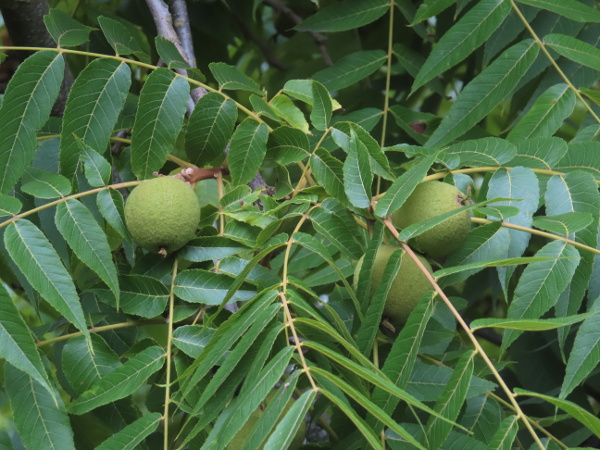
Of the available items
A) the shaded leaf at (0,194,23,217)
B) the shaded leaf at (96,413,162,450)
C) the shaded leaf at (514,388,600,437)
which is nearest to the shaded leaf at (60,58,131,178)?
the shaded leaf at (0,194,23,217)

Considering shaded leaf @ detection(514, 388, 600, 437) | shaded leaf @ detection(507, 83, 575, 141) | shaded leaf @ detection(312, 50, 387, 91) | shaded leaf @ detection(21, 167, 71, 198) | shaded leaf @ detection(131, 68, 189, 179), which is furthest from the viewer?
shaded leaf @ detection(312, 50, 387, 91)

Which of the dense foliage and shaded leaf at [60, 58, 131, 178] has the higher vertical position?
shaded leaf at [60, 58, 131, 178]

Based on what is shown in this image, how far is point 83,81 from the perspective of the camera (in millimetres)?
1866

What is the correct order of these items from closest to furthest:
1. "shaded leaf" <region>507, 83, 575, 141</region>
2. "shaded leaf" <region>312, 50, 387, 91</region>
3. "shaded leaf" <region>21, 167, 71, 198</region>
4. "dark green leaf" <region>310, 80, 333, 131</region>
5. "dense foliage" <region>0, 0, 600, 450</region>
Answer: "dense foliage" <region>0, 0, 600, 450</region>
"shaded leaf" <region>21, 167, 71, 198</region>
"dark green leaf" <region>310, 80, 333, 131</region>
"shaded leaf" <region>507, 83, 575, 141</region>
"shaded leaf" <region>312, 50, 387, 91</region>

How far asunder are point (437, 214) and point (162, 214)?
1.93ft

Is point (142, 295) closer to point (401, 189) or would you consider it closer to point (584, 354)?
point (401, 189)

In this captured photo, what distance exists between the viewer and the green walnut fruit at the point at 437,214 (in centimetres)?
172

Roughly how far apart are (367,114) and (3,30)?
170 centimetres

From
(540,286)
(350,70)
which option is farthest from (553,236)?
(350,70)

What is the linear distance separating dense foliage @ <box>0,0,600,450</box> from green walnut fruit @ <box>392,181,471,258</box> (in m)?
0.04

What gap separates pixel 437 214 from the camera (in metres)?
1.75

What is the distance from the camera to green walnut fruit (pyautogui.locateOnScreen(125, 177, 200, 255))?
1743mm

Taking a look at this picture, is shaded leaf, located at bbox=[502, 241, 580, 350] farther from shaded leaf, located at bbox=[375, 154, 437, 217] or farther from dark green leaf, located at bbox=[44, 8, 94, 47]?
dark green leaf, located at bbox=[44, 8, 94, 47]

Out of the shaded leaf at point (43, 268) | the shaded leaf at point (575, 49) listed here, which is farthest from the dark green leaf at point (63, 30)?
the shaded leaf at point (575, 49)
